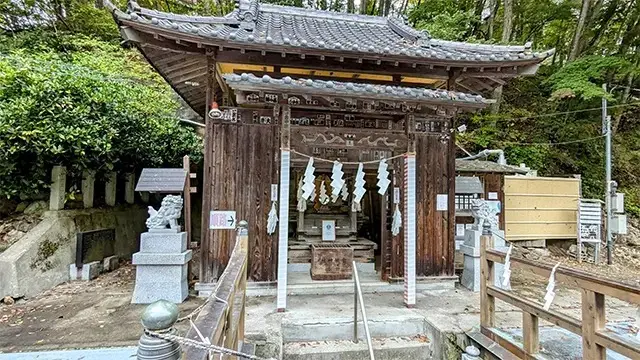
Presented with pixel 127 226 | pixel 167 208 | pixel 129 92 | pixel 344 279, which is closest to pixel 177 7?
pixel 129 92

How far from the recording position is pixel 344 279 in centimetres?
620

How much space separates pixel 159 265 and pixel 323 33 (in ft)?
17.8

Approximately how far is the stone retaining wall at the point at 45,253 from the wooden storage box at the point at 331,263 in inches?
184

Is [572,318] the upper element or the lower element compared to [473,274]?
upper

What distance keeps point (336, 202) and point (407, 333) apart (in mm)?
3675

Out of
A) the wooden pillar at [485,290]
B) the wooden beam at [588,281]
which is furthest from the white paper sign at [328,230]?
the wooden beam at [588,281]

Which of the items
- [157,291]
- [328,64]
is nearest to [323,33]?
[328,64]

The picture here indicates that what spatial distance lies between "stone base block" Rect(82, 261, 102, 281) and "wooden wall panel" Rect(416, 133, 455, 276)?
6.33 m

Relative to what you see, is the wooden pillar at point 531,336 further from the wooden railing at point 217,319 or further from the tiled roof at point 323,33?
the tiled roof at point 323,33

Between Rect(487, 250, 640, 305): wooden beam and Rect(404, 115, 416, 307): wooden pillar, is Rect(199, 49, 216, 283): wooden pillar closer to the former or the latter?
Rect(404, 115, 416, 307): wooden pillar

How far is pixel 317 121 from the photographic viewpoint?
578cm

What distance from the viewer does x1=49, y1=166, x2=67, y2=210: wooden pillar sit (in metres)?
6.23

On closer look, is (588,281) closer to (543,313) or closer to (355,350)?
(543,313)

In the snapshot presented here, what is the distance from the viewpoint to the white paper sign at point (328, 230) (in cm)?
725
